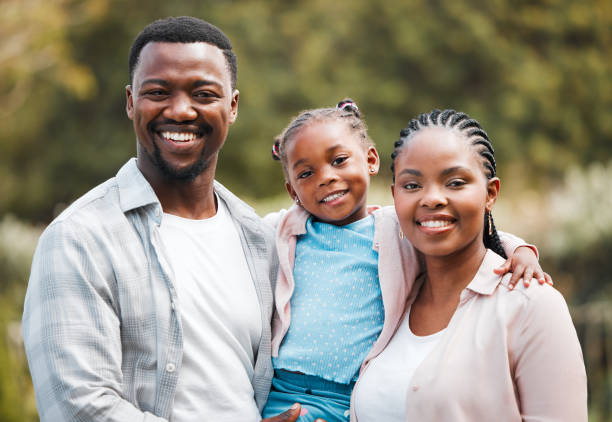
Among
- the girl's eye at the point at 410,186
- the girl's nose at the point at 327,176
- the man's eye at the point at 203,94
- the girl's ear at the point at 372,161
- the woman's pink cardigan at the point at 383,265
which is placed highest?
the man's eye at the point at 203,94

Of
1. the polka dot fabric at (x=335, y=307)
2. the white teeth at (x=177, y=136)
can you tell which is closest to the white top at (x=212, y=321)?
the polka dot fabric at (x=335, y=307)

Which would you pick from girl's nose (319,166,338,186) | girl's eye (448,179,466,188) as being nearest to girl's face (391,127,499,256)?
girl's eye (448,179,466,188)

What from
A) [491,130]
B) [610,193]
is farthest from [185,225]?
[491,130]

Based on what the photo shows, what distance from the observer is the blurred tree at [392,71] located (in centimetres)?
1797

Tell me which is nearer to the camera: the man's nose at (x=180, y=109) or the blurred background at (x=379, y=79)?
the man's nose at (x=180, y=109)

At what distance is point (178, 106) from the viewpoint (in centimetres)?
318

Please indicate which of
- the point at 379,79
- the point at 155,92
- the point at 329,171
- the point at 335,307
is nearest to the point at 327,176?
the point at 329,171

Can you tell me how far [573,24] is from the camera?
18500 millimetres

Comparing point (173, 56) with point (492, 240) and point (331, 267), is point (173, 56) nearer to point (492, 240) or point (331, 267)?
point (331, 267)

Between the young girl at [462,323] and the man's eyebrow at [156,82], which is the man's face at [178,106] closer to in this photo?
the man's eyebrow at [156,82]

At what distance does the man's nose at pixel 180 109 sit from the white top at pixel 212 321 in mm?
463

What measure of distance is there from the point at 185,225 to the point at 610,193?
18.7 feet

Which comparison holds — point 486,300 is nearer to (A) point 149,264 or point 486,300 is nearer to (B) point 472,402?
(B) point 472,402

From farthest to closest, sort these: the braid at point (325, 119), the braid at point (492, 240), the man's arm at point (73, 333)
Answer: the braid at point (325, 119) < the braid at point (492, 240) < the man's arm at point (73, 333)
